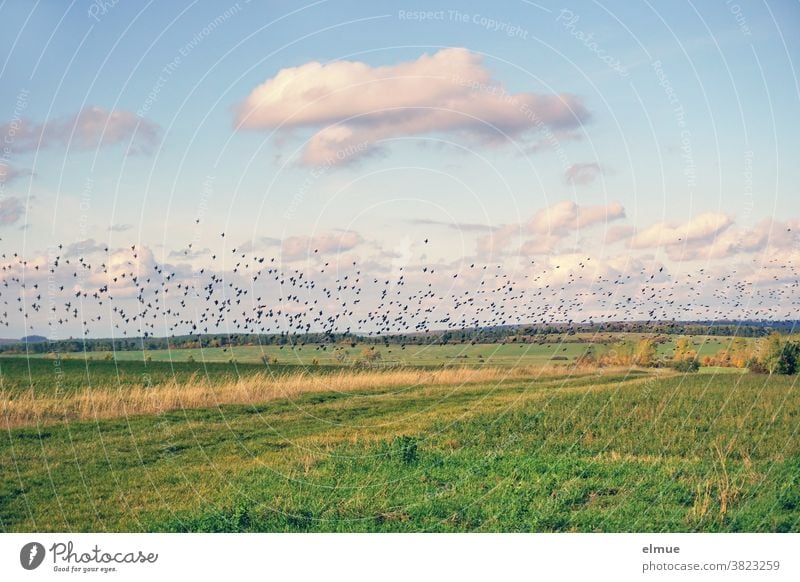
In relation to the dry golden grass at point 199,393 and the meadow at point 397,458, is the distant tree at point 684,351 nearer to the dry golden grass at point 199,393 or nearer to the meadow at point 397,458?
the meadow at point 397,458

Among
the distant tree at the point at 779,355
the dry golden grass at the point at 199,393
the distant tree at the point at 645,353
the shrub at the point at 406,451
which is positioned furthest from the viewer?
the distant tree at the point at 645,353

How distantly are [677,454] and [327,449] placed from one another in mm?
8613

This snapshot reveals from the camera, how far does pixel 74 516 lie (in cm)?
1386

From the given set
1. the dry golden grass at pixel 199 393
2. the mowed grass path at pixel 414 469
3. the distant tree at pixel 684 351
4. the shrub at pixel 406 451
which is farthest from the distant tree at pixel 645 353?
the shrub at pixel 406 451

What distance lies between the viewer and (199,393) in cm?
2761

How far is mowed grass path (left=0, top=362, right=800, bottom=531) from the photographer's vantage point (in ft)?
42.1

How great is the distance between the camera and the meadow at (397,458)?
12938mm

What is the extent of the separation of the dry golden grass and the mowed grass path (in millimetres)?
1053

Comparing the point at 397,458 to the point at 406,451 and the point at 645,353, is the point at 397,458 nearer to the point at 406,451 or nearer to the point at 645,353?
the point at 406,451

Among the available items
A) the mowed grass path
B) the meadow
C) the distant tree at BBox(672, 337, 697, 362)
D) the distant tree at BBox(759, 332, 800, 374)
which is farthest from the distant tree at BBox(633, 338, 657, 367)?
the mowed grass path

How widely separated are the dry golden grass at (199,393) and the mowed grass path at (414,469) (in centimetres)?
105
